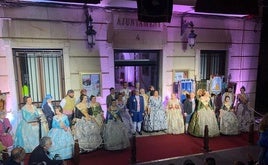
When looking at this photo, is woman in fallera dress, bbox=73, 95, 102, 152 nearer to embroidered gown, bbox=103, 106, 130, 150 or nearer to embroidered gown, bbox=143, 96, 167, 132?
embroidered gown, bbox=103, 106, 130, 150

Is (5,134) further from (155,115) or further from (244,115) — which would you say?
(244,115)

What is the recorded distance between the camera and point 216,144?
7750 mm

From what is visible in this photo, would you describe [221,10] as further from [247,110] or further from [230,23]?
[247,110]

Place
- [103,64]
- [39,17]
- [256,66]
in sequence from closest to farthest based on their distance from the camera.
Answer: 1. [39,17]
2. [103,64]
3. [256,66]

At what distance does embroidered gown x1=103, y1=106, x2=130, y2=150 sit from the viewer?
712 cm

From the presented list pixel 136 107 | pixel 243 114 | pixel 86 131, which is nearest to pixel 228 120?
pixel 243 114

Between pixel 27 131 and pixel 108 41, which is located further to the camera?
pixel 108 41

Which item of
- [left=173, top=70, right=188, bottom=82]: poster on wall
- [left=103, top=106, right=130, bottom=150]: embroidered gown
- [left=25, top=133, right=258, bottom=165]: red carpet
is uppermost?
[left=173, top=70, right=188, bottom=82]: poster on wall

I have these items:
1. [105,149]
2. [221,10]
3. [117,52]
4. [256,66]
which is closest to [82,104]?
[105,149]

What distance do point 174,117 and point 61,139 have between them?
414 centimetres

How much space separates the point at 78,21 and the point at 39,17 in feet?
4.08

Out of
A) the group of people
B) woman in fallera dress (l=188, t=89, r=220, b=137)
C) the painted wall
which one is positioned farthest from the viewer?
woman in fallera dress (l=188, t=89, r=220, b=137)

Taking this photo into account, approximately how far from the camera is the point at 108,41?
8.46 m

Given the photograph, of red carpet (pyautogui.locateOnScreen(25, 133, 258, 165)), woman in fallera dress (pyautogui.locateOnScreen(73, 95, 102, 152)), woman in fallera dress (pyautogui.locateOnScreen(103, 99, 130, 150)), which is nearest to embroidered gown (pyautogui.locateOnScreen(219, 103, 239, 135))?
red carpet (pyautogui.locateOnScreen(25, 133, 258, 165))
